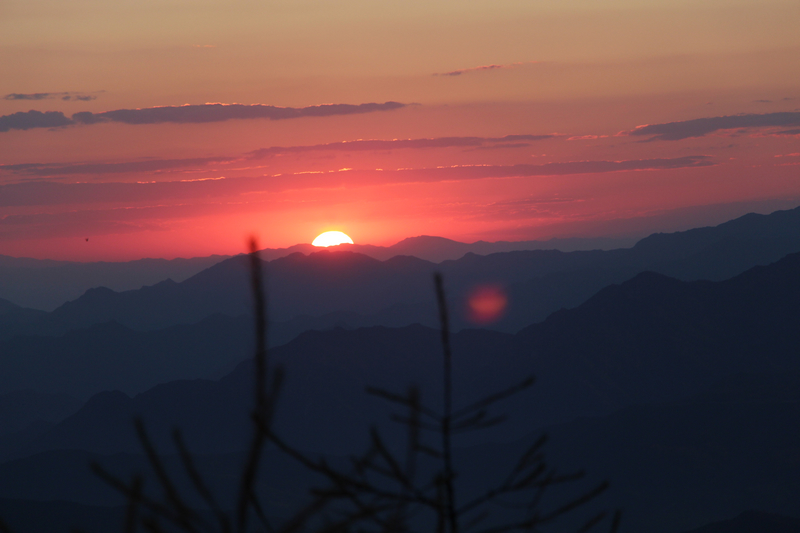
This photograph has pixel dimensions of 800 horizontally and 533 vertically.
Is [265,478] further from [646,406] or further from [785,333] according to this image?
[785,333]

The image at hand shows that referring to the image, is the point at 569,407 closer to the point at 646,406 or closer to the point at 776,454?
the point at 646,406

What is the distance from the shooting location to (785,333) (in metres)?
199

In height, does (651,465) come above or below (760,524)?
below

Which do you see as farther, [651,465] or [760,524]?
[651,465]

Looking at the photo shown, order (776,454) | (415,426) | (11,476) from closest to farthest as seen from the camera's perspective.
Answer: (415,426)
(776,454)
(11,476)

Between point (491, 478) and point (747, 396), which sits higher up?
point (747, 396)

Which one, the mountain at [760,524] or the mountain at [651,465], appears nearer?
the mountain at [760,524]

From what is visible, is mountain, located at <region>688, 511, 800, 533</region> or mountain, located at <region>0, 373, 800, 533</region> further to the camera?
mountain, located at <region>0, 373, 800, 533</region>

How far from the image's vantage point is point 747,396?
157 meters

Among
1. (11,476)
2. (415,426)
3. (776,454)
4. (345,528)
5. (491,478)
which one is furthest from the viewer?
(11,476)

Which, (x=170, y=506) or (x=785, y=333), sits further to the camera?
(x=785, y=333)

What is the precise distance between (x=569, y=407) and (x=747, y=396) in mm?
47392

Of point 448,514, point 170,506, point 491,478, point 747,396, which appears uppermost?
point 170,506

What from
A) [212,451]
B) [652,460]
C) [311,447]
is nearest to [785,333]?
[652,460]
